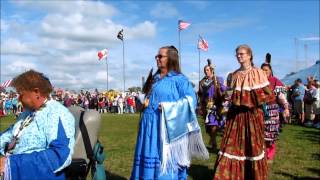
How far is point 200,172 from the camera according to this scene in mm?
8094

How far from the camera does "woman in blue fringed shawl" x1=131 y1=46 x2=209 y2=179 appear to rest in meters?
5.26

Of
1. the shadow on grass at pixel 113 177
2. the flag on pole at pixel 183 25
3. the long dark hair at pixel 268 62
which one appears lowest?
the shadow on grass at pixel 113 177

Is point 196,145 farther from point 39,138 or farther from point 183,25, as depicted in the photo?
point 183,25

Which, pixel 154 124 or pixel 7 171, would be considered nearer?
pixel 7 171

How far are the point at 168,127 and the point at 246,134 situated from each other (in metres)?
1.58

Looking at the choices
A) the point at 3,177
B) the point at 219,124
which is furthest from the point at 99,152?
the point at 219,124

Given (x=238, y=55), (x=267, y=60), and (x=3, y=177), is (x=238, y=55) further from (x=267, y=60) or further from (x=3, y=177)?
(x=3, y=177)

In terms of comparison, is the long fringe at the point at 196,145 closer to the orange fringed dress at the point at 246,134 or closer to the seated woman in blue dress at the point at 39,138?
the orange fringed dress at the point at 246,134

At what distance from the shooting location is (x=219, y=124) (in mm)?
10484

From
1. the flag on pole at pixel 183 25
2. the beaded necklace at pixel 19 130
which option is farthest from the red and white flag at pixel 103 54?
the beaded necklace at pixel 19 130

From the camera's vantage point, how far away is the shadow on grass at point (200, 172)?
7.72 metres

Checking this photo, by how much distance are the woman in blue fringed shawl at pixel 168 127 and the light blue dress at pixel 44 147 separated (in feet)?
4.66

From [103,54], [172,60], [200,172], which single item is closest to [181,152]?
[172,60]

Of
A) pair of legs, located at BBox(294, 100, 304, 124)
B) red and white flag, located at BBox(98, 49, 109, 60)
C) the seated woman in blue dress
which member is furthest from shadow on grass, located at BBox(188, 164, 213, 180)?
red and white flag, located at BBox(98, 49, 109, 60)
